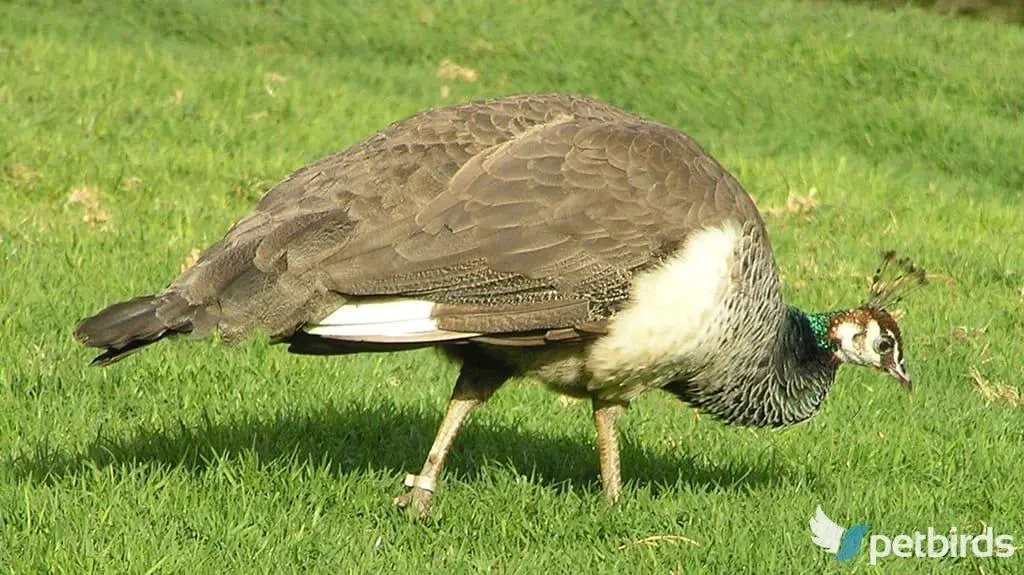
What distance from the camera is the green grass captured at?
4.81m

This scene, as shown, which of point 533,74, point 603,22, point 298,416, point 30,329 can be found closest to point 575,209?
point 298,416

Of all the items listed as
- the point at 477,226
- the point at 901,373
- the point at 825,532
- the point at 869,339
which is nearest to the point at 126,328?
the point at 477,226

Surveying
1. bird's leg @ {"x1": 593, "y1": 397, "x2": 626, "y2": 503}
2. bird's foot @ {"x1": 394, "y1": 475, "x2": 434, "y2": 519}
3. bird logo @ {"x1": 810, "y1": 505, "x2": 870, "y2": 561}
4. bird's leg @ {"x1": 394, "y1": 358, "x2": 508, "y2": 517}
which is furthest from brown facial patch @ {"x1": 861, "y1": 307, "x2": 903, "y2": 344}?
bird's foot @ {"x1": 394, "y1": 475, "x2": 434, "y2": 519}

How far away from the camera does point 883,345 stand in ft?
18.4

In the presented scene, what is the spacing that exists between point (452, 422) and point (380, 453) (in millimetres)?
656

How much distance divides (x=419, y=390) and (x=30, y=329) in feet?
5.63

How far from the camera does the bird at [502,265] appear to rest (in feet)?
14.5

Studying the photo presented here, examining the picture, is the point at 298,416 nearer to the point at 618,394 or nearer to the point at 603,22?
the point at 618,394

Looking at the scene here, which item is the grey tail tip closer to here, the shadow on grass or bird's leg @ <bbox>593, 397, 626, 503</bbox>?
the shadow on grass

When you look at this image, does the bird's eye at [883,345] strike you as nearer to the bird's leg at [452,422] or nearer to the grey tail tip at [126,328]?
the bird's leg at [452,422]

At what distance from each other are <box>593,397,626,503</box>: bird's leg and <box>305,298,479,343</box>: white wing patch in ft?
3.30

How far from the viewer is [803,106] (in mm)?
12711

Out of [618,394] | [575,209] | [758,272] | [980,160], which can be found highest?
[575,209]

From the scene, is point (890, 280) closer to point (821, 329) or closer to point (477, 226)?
point (821, 329)
